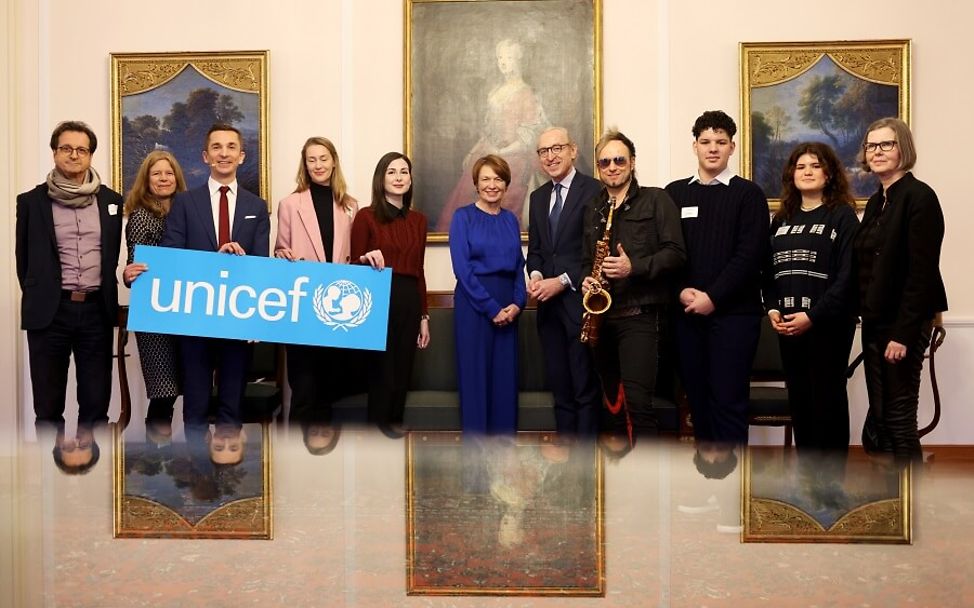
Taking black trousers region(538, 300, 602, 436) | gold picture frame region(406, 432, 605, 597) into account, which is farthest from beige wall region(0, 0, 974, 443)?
gold picture frame region(406, 432, 605, 597)

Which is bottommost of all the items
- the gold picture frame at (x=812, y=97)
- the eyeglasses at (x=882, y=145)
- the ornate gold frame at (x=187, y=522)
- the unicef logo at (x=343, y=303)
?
the ornate gold frame at (x=187, y=522)

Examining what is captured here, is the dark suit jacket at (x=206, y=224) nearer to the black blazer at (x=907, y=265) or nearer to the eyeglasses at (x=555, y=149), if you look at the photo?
the eyeglasses at (x=555, y=149)

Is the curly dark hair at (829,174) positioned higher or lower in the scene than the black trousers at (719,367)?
higher

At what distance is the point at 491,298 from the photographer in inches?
202

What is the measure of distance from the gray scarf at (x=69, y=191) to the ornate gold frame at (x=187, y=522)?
3520 millimetres

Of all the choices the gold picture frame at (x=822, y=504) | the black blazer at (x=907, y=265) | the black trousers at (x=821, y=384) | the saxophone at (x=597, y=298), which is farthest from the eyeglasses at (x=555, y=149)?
the gold picture frame at (x=822, y=504)

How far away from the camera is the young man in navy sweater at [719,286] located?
4.42 metres

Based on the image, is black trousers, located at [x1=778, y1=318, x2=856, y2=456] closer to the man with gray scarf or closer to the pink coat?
the pink coat

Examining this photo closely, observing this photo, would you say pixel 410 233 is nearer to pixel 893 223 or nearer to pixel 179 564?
pixel 893 223

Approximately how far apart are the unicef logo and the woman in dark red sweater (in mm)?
165

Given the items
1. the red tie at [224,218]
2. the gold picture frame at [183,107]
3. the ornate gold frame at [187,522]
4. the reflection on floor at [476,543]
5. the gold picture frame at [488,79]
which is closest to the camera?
the reflection on floor at [476,543]

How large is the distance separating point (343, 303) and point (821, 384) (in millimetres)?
2530

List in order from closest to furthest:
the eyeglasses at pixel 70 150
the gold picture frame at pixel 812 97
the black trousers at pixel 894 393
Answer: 1. the black trousers at pixel 894 393
2. the eyeglasses at pixel 70 150
3. the gold picture frame at pixel 812 97

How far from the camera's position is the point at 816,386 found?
14.2ft
